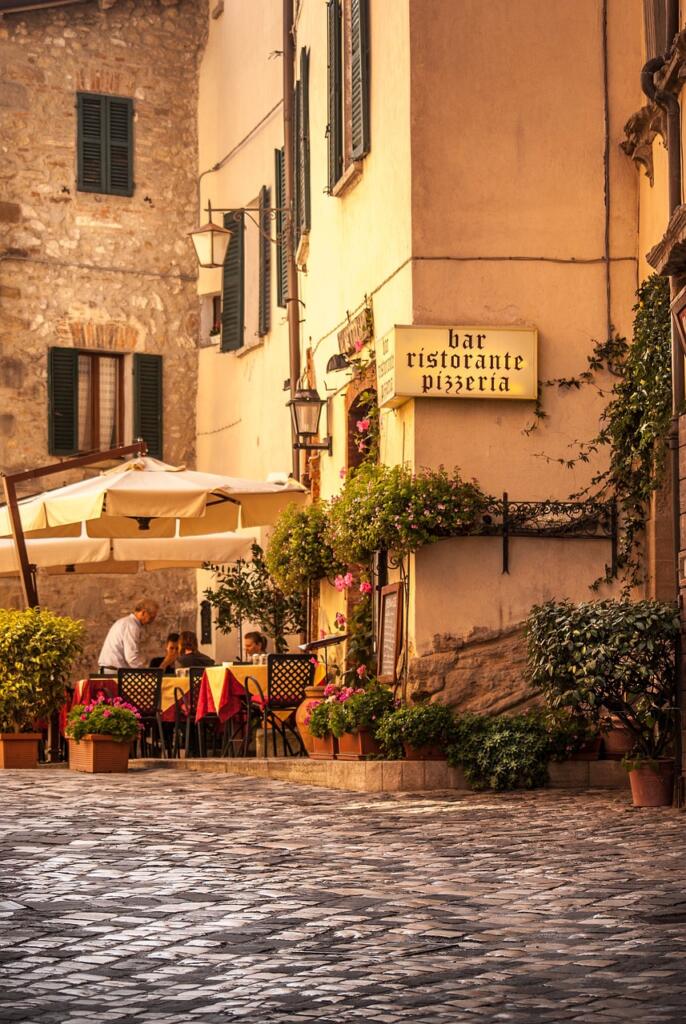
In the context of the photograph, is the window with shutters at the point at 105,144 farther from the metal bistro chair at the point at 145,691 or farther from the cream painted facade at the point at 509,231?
the cream painted facade at the point at 509,231

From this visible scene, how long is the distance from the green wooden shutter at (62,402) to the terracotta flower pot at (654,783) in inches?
486

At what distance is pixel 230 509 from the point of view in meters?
16.3

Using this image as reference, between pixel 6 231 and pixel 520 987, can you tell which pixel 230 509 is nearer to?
pixel 6 231

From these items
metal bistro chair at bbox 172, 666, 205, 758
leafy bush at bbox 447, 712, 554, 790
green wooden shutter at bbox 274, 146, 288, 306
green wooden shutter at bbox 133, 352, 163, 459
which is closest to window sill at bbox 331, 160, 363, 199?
green wooden shutter at bbox 274, 146, 288, 306

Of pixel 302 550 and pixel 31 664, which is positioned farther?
pixel 31 664

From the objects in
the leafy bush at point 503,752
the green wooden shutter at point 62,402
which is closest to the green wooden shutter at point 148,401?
the green wooden shutter at point 62,402

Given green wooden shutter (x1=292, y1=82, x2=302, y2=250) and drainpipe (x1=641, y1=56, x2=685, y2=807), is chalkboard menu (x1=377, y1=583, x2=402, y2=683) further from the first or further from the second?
A: green wooden shutter (x1=292, y1=82, x2=302, y2=250)

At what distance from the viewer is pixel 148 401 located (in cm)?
2188

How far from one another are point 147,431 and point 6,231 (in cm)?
299

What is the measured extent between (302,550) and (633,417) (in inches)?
132

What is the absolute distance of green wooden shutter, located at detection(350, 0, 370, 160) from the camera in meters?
13.7

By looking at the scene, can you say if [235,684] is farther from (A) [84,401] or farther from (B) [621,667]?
(A) [84,401]

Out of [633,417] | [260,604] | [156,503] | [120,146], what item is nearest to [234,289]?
[120,146]

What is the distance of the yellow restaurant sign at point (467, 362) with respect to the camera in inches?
475
